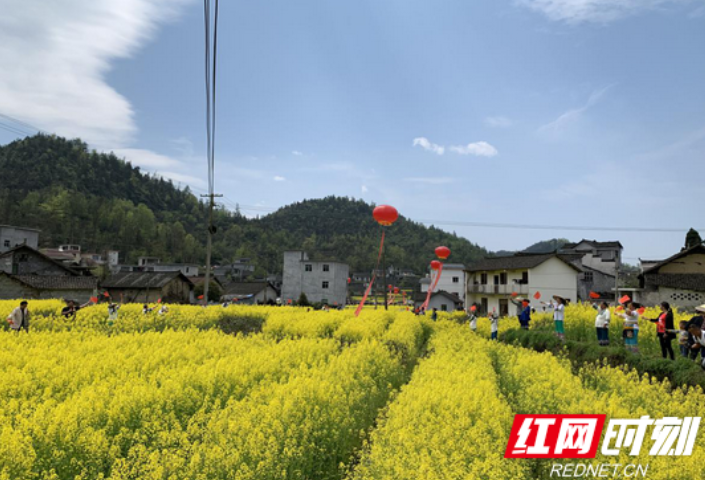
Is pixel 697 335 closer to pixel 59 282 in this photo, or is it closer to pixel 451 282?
pixel 59 282

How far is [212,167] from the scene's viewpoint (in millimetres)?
20391

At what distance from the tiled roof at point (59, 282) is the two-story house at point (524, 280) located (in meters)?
35.2

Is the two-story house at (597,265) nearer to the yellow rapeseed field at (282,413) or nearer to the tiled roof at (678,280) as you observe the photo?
the tiled roof at (678,280)

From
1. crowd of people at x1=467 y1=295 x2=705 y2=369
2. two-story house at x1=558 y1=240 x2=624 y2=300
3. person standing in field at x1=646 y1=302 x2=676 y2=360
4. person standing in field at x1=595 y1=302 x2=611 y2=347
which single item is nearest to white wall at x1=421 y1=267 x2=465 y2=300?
two-story house at x1=558 y1=240 x2=624 y2=300

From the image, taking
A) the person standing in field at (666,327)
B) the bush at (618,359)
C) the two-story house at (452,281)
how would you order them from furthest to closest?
the two-story house at (452,281), the person standing in field at (666,327), the bush at (618,359)

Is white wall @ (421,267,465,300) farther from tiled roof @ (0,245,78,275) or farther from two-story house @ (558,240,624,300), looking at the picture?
tiled roof @ (0,245,78,275)

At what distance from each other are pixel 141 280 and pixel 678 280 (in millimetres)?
42406

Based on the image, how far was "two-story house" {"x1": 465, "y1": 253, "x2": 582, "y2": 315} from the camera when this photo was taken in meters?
37.1

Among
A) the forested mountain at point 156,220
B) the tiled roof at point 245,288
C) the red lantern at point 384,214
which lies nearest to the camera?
the red lantern at point 384,214

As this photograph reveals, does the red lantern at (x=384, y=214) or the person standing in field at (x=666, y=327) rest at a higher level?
the red lantern at (x=384, y=214)

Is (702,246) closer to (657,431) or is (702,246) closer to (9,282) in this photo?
(657,431)

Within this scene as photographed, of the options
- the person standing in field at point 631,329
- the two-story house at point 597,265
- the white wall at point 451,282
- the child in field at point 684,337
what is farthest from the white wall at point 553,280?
the child in field at point 684,337

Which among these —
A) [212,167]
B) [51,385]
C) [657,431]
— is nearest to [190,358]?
[51,385]

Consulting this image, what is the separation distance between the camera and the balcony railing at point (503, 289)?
3734 cm
